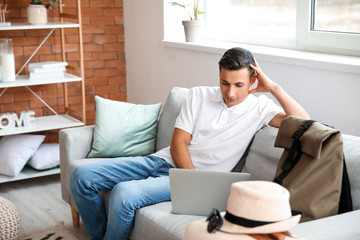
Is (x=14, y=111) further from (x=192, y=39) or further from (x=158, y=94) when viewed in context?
(x=192, y=39)

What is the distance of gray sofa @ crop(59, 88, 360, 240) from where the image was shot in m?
1.72

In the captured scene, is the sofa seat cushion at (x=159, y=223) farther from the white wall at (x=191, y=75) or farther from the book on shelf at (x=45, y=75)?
the book on shelf at (x=45, y=75)

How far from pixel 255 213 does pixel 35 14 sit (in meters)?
3.00

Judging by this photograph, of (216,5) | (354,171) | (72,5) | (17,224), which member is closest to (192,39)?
(216,5)

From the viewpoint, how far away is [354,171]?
2.02m

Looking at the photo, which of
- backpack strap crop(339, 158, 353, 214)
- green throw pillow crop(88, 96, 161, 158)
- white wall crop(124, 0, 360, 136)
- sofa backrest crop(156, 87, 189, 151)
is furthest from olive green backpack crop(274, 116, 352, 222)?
green throw pillow crop(88, 96, 161, 158)

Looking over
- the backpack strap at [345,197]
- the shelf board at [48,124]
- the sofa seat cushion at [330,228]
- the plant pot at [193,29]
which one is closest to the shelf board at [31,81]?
the shelf board at [48,124]

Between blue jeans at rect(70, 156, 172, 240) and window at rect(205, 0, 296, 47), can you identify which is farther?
window at rect(205, 0, 296, 47)

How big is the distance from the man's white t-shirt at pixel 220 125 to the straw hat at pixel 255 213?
1079 mm

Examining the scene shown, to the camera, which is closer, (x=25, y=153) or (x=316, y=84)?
(x=316, y=84)

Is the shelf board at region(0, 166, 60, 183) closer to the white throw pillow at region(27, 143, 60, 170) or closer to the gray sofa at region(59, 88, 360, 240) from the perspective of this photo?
the white throw pillow at region(27, 143, 60, 170)

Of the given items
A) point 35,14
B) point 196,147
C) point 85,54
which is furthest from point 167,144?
point 85,54

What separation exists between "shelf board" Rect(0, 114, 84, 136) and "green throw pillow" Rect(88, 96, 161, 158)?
925 millimetres

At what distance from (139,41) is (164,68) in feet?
1.53
